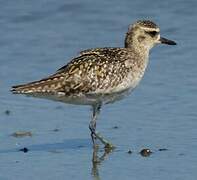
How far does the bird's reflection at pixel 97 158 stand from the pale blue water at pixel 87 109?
54 millimetres

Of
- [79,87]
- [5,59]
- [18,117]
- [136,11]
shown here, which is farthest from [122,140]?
[136,11]

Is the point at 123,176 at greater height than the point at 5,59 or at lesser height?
lesser

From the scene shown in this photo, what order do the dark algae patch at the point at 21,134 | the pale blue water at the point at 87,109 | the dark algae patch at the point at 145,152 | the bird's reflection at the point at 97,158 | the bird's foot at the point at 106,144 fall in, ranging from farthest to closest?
the dark algae patch at the point at 21,134 < the bird's foot at the point at 106,144 < the dark algae patch at the point at 145,152 < the pale blue water at the point at 87,109 < the bird's reflection at the point at 97,158

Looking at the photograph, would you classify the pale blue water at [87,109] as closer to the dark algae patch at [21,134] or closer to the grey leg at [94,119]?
the dark algae patch at [21,134]

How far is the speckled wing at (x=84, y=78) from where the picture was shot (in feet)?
40.9

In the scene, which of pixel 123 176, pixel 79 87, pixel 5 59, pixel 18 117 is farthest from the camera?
pixel 5 59

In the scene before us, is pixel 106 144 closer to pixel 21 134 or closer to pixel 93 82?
pixel 93 82

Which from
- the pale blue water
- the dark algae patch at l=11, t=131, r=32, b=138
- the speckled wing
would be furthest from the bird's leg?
the dark algae patch at l=11, t=131, r=32, b=138

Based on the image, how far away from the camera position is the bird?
12484 millimetres

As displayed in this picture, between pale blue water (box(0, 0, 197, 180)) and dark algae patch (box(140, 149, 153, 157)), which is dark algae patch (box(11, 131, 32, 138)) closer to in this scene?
pale blue water (box(0, 0, 197, 180))

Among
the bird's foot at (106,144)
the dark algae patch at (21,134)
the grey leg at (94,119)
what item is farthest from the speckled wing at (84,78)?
the dark algae patch at (21,134)

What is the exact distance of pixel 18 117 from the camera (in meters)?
13.5

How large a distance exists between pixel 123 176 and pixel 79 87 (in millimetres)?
1753

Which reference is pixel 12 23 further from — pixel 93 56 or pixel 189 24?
pixel 93 56
